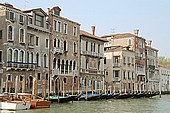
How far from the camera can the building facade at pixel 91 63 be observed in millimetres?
31266

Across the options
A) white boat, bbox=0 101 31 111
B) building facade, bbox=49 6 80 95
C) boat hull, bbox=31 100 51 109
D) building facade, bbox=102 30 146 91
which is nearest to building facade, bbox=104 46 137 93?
building facade, bbox=102 30 146 91

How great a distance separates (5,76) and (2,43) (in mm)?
2236

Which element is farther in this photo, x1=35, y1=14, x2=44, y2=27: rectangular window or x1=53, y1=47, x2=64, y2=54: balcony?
x1=53, y1=47, x2=64, y2=54: balcony

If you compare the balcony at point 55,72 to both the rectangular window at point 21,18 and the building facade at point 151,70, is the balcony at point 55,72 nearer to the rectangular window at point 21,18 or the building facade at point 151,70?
the rectangular window at point 21,18

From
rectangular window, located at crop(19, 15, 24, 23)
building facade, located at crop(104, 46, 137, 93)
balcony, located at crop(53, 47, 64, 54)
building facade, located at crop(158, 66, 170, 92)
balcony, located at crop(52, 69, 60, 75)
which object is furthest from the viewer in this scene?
building facade, located at crop(158, 66, 170, 92)

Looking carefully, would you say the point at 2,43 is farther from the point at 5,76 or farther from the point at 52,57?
the point at 52,57

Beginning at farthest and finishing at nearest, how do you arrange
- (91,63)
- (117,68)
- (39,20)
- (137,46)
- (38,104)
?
(137,46) → (117,68) → (91,63) → (39,20) → (38,104)

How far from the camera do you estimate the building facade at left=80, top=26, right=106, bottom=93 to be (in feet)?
103

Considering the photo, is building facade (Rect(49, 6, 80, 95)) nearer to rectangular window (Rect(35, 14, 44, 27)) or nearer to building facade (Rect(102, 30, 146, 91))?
rectangular window (Rect(35, 14, 44, 27))

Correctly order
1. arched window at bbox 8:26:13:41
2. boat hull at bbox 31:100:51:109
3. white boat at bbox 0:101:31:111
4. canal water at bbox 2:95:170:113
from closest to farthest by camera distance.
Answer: white boat at bbox 0:101:31:111
canal water at bbox 2:95:170:113
boat hull at bbox 31:100:51:109
arched window at bbox 8:26:13:41

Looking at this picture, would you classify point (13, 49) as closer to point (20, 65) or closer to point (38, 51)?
point (20, 65)

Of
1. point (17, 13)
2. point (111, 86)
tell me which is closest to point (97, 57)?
point (111, 86)

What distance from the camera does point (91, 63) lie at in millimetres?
32812

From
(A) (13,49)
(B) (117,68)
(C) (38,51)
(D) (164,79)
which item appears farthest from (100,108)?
(D) (164,79)
